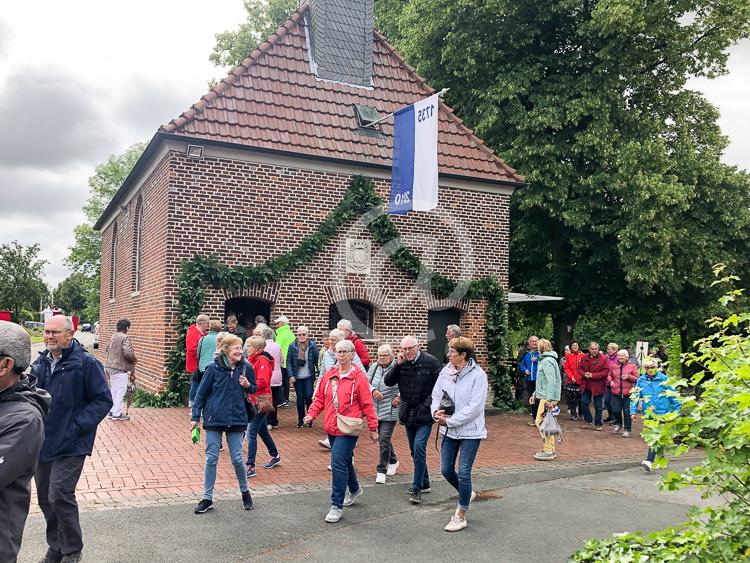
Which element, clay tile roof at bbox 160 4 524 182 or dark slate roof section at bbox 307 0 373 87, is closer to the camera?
clay tile roof at bbox 160 4 524 182

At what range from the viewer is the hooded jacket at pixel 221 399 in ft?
21.0

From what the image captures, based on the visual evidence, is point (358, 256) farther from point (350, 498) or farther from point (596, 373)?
point (350, 498)

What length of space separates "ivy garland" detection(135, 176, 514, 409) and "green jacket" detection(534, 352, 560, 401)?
5.23 meters

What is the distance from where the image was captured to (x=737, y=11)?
17.8 meters

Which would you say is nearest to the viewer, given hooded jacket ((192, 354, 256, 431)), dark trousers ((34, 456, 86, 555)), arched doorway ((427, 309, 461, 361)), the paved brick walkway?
dark trousers ((34, 456, 86, 555))

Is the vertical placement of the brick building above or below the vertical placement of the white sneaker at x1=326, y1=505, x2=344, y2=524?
above

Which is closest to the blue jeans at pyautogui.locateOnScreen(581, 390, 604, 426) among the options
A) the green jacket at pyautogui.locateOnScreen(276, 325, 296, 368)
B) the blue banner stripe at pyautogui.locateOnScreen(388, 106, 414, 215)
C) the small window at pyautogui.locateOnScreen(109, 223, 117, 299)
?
the blue banner stripe at pyautogui.locateOnScreen(388, 106, 414, 215)

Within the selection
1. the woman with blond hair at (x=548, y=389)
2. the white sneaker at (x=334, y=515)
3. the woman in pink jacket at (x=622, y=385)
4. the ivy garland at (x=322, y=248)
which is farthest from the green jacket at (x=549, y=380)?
the ivy garland at (x=322, y=248)

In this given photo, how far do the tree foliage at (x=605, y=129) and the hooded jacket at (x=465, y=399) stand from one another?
11838 mm

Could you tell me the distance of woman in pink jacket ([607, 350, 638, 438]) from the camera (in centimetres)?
1283

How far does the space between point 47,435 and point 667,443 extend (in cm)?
418

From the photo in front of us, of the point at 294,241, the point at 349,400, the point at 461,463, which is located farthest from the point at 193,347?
the point at 461,463

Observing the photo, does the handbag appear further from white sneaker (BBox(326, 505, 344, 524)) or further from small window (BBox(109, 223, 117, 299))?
small window (BBox(109, 223, 117, 299))

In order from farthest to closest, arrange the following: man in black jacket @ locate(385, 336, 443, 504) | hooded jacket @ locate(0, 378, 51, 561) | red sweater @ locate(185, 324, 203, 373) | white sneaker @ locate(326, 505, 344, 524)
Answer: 1. red sweater @ locate(185, 324, 203, 373)
2. man in black jacket @ locate(385, 336, 443, 504)
3. white sneaker @ locate(326, 505, 344, 524)
4. hooded jacket @ locate(0, 378, 51, 561)
